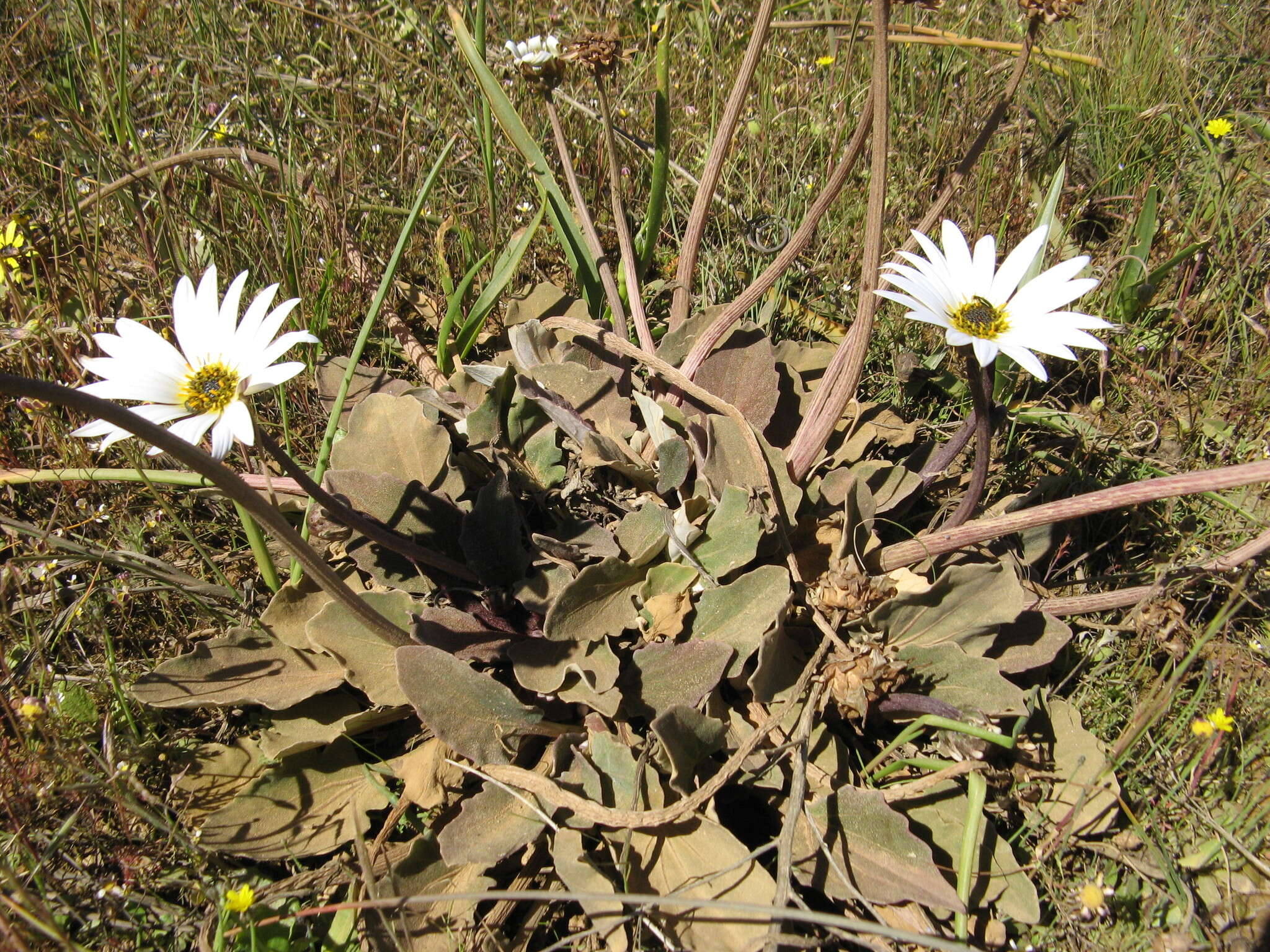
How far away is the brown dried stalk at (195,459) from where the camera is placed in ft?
3.52

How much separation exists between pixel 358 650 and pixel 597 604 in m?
0.57

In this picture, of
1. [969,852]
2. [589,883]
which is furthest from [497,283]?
[969,852]

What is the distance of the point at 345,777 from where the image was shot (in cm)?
212

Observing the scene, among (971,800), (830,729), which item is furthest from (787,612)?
(971,800)

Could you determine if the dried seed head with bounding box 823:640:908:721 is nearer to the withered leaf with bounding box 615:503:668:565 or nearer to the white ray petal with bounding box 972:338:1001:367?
the withered leaf with bounding box 615:503:668:565

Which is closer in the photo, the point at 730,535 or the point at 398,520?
the point at 730,535

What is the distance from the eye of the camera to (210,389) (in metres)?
1.63

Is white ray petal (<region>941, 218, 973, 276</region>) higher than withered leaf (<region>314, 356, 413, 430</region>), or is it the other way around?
white ray petal (<region>941, 218, 973, 276</region>)

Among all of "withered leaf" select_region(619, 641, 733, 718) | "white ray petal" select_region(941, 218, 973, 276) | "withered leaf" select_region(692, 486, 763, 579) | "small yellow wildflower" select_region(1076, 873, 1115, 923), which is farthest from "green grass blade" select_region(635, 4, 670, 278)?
"small yellow wildflower" select_region(1076, 873, 1115, 923)

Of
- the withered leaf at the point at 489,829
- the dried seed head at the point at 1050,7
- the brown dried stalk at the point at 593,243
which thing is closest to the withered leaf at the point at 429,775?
the withered leaf at the point at 489,829

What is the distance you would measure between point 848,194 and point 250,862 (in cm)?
287

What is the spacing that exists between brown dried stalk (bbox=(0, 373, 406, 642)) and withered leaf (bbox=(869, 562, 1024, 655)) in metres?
1.24

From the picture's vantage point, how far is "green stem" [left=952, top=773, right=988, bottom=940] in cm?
175

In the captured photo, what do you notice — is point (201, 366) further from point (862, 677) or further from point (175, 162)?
point (862, 677)
